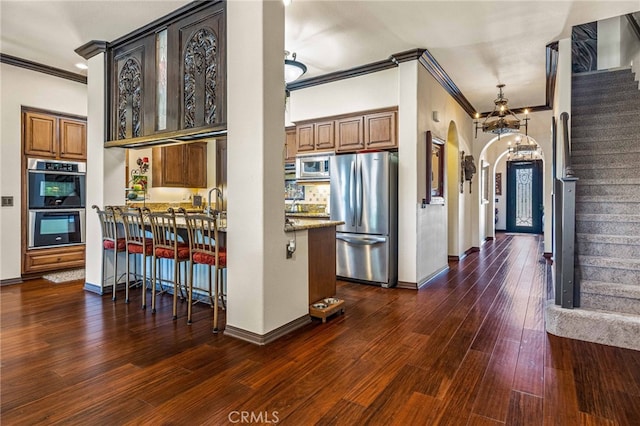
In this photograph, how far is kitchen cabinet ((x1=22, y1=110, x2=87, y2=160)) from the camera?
5023 mm

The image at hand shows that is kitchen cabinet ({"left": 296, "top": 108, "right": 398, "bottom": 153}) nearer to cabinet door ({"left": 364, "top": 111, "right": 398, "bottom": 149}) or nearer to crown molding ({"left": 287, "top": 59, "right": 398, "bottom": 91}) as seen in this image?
cabinet door ({"left": 364, "top": 111, "right": 398, "bottom": 149})

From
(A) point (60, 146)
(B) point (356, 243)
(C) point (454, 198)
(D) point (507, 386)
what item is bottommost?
(D) point (507, 386)

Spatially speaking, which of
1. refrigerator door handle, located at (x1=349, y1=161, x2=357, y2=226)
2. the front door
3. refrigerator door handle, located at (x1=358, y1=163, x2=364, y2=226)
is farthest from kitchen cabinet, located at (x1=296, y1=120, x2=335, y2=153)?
the front door

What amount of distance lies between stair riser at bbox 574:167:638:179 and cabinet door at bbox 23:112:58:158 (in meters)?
7.27

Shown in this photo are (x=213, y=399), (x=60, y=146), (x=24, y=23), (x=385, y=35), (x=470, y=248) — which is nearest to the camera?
(x=213, y=399)

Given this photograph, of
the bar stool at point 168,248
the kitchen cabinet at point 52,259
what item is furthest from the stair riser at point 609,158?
the kitchen cabinet at point 52,259

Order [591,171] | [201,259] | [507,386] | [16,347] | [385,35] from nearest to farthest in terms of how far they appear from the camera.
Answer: [507,386]
[16,347]
[201,259]
[385,35]
[591,171]

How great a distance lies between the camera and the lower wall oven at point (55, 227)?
198 inches

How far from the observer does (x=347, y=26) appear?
3889 millimetres

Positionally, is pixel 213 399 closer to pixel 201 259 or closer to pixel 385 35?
pixel 201 259

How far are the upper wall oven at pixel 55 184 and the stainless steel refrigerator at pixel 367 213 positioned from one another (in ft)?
12.8

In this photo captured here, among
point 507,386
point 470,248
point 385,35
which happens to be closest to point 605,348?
point 507,386

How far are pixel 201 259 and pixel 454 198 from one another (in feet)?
17.0

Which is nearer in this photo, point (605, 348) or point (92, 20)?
point (605, 348)
